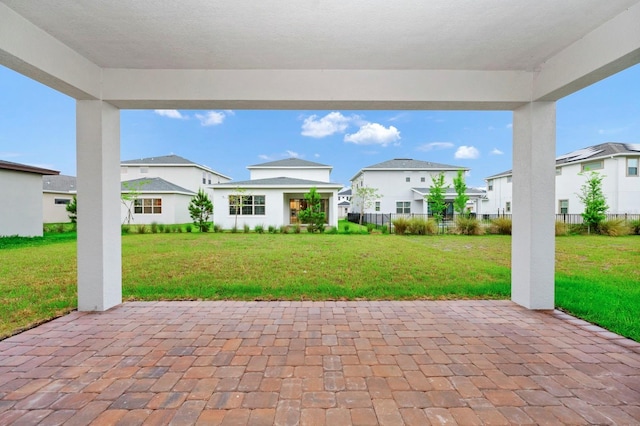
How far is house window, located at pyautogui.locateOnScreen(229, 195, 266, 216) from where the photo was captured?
56.6ft

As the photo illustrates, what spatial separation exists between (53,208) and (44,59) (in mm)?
22763

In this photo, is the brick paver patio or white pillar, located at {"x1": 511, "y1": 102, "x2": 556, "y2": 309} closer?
the brick paver patio

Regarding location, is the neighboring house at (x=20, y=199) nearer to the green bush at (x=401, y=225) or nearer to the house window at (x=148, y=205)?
the house window at (x=148, y=205)

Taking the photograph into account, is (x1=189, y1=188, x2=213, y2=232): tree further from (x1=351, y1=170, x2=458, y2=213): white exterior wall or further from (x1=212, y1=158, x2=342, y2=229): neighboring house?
(x1=351, y1=170, x2=458, y2=213): white exterior wall

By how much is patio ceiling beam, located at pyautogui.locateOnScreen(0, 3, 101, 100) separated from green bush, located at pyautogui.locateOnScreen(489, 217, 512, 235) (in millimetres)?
15458

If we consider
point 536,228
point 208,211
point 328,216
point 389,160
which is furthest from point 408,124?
point 536,228

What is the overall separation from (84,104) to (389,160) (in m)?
24.9

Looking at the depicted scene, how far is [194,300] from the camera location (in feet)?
15.2

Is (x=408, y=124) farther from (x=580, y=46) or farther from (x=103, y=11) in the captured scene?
(x=103, y=11)

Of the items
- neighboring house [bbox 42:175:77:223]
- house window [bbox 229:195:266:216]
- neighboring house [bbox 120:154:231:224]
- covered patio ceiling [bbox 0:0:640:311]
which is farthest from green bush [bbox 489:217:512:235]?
neighboring house [bbox 42:175:77:223]

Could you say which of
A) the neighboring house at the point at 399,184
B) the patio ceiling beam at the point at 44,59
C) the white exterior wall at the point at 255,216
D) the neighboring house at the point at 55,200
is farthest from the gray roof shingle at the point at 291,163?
the patio ceiling beam at the point at 44,59

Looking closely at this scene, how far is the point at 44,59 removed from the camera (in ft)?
10.1

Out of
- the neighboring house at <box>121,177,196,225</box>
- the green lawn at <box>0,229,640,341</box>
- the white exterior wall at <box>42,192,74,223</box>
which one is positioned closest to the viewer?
the green lawn at <box>0,229,640,341</box>

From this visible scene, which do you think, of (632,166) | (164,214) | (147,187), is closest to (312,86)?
(164,214)
